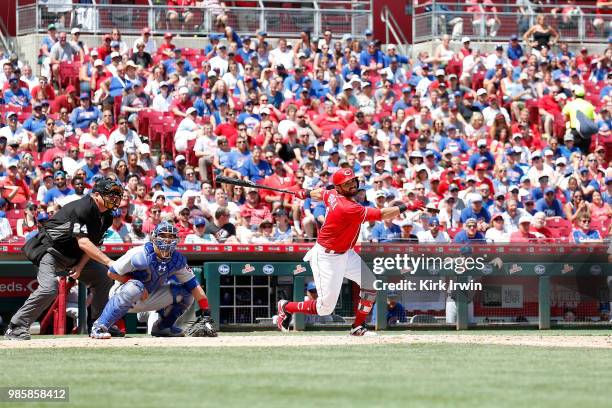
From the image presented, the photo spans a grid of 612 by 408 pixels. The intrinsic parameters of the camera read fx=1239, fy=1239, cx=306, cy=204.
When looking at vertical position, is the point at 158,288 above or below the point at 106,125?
below

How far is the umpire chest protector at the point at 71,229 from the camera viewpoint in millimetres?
12547

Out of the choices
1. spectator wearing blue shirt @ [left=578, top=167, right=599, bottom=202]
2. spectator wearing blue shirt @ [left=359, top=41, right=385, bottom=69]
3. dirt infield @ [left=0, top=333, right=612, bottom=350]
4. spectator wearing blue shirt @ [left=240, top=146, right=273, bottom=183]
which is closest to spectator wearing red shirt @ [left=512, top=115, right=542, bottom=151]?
spectator wearing blue shirt @ [left=578, top=167, right=599, bottom=202]

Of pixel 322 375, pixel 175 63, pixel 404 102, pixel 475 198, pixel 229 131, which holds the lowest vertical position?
pixel 322 375

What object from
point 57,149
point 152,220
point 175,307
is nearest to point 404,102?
point 57,149

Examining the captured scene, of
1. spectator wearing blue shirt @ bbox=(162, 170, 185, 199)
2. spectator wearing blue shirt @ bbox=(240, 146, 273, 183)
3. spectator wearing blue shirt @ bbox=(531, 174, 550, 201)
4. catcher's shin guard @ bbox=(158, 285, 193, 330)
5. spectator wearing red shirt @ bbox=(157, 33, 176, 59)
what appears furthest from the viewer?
spectator wearing red shirt @ bbox=(157, 33, 176, 59)

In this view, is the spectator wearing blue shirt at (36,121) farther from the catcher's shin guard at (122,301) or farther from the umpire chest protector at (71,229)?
the catcher's shin guard at (122,301)

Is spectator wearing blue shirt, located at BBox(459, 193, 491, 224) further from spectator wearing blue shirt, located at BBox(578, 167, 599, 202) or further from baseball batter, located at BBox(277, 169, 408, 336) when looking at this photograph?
baseball batter, located at BBox(277, 169, 408, 336)

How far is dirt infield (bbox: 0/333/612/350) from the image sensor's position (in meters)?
11.8

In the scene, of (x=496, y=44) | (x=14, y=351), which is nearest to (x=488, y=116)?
(x=496, y=44)

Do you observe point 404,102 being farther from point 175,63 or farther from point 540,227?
point 540,227

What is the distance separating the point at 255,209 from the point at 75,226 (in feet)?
19.9

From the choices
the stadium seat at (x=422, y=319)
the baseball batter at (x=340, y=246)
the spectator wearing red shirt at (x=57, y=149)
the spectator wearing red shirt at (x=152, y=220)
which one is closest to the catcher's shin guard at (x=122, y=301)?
the baseball batter at (x=340, y=246)

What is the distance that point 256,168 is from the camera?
19.5m

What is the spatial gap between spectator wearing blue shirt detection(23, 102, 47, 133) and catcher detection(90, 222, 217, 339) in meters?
7.11
